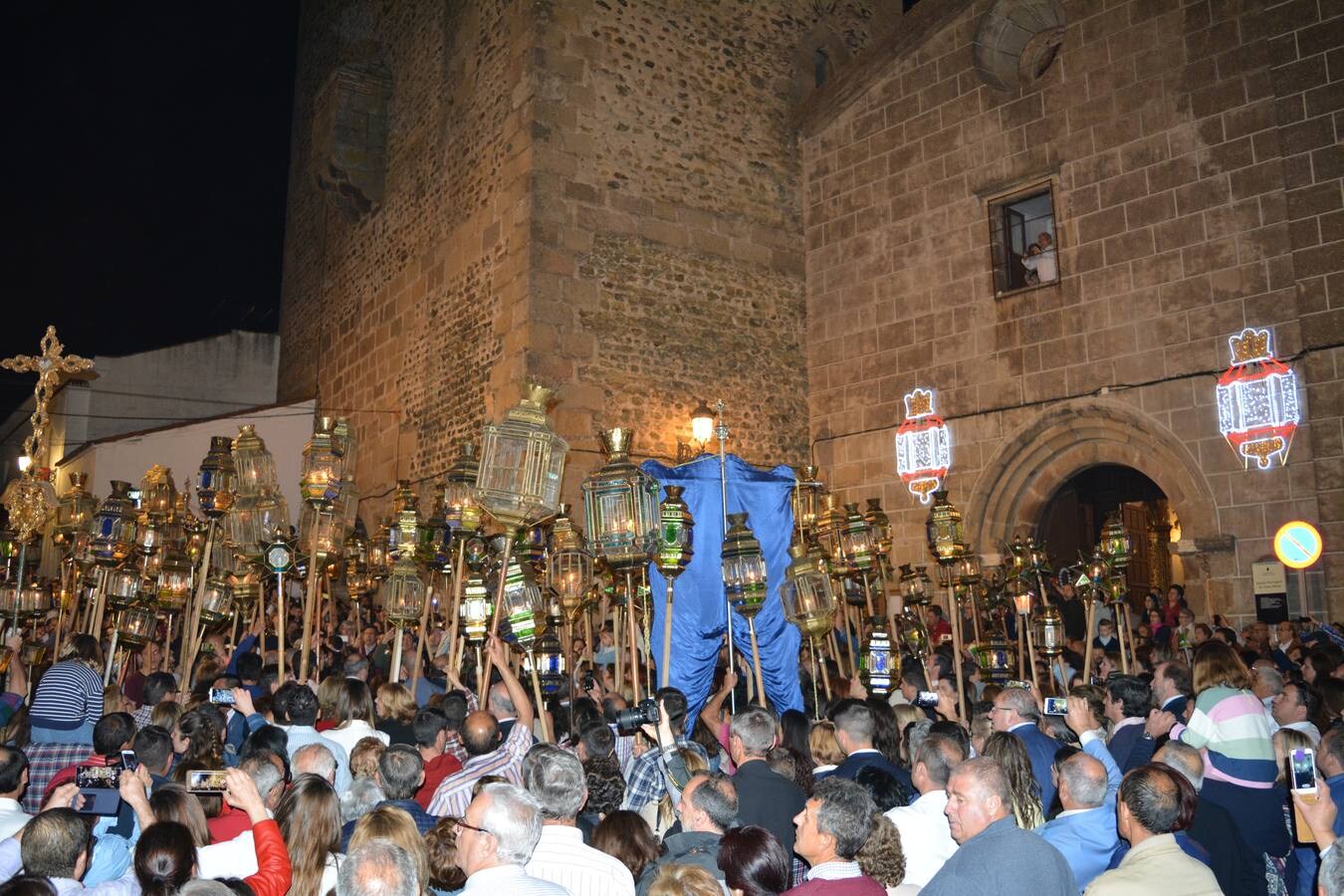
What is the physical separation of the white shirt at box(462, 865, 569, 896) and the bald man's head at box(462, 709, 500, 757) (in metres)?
1.69

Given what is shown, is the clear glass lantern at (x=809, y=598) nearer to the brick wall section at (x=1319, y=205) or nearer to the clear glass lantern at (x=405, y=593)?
the clear glass lantern at (x=405, y=593)

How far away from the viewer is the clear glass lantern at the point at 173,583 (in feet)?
26.3

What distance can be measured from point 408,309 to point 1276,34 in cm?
1098

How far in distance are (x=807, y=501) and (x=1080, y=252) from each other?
19.7 feet

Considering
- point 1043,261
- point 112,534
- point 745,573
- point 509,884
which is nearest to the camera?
point 509,884

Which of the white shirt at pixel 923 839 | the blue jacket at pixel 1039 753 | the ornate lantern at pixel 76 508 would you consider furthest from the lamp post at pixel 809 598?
the ornate lantern at pixel 76 508

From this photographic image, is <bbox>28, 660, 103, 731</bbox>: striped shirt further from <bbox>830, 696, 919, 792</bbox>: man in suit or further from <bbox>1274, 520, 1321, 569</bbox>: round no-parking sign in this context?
<bbox>1274, 520, 1321, 569</bbox>: round no-parking sign

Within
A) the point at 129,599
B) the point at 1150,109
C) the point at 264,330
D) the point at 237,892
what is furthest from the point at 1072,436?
the point at 264,330

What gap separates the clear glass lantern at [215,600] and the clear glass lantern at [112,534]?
0.66 metres

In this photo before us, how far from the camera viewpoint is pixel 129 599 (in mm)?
8078

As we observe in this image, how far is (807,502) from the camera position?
8.43 metres

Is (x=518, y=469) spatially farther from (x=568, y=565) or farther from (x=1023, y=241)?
(x=1023, y=241)

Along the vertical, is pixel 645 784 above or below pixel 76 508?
below

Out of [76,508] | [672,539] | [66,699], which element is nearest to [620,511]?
[672,539]
